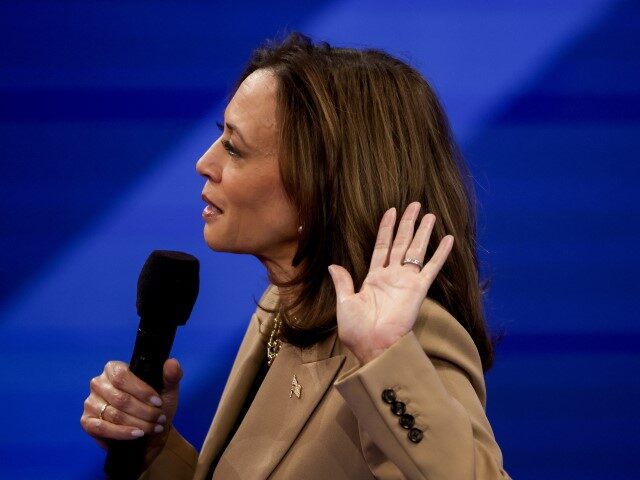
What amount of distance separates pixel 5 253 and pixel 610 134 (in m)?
1.31

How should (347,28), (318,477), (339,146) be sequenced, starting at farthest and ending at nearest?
(347,28) → (339,146) → (318,477)

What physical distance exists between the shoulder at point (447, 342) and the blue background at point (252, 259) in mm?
780

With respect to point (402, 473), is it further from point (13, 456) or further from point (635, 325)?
point (13, 456)

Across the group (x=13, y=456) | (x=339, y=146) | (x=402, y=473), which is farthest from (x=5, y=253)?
(x=402, y=473)

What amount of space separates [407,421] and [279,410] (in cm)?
36

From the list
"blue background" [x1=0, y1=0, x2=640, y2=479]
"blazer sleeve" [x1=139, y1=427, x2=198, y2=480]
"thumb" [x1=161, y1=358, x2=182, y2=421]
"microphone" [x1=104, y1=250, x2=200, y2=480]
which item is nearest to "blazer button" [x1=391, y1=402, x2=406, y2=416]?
"microphone" [x1=104, y1=250, x2=200, y2=480]

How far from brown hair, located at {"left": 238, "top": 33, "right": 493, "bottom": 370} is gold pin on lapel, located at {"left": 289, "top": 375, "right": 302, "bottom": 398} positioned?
0.06 metres

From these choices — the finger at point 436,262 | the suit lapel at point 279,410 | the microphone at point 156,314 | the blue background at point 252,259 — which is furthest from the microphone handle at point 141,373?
the blue background at point 252,259

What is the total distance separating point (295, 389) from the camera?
4.99 ft

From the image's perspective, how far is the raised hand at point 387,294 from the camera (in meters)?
1.24

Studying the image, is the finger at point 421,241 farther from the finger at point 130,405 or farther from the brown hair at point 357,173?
the finger at point 130,405

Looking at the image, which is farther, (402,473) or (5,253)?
(5,253)

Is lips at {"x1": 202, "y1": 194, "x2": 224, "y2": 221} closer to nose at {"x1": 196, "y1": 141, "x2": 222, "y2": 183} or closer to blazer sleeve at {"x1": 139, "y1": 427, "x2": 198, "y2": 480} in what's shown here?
nose at {"x1": 196, "y1": 141, "x2": 222, "y2": 183}

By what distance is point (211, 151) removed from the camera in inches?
62.9
